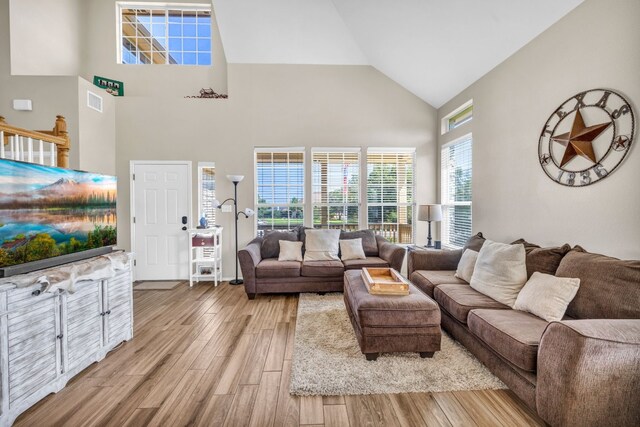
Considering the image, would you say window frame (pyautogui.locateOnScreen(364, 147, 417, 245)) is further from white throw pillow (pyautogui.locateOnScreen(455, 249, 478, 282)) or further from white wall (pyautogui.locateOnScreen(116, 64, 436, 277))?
white throw pillow (pyautogui.locateOnScreen(455, 249, 478, 282))

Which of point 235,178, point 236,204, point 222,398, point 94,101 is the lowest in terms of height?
point 222,398

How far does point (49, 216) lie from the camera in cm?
184

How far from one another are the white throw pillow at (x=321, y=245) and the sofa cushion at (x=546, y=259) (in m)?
2.30

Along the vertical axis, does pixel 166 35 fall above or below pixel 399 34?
above

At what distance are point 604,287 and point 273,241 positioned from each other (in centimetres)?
358

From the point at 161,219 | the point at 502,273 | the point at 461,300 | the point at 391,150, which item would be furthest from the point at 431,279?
the point at 161,219

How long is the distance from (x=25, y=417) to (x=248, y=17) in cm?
491

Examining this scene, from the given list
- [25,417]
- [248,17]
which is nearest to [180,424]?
[25,417]

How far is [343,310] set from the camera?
312 centimetres

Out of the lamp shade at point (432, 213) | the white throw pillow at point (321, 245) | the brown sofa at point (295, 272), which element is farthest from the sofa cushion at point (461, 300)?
the white throw pillow at point (321, 245)

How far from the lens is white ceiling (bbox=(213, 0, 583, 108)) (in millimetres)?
2641

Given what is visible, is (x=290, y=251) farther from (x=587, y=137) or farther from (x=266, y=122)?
(x=587, y=137)

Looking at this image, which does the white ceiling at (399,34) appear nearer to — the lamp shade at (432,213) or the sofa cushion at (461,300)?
the lamp shade at (432,213)

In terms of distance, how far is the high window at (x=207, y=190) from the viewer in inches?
180
